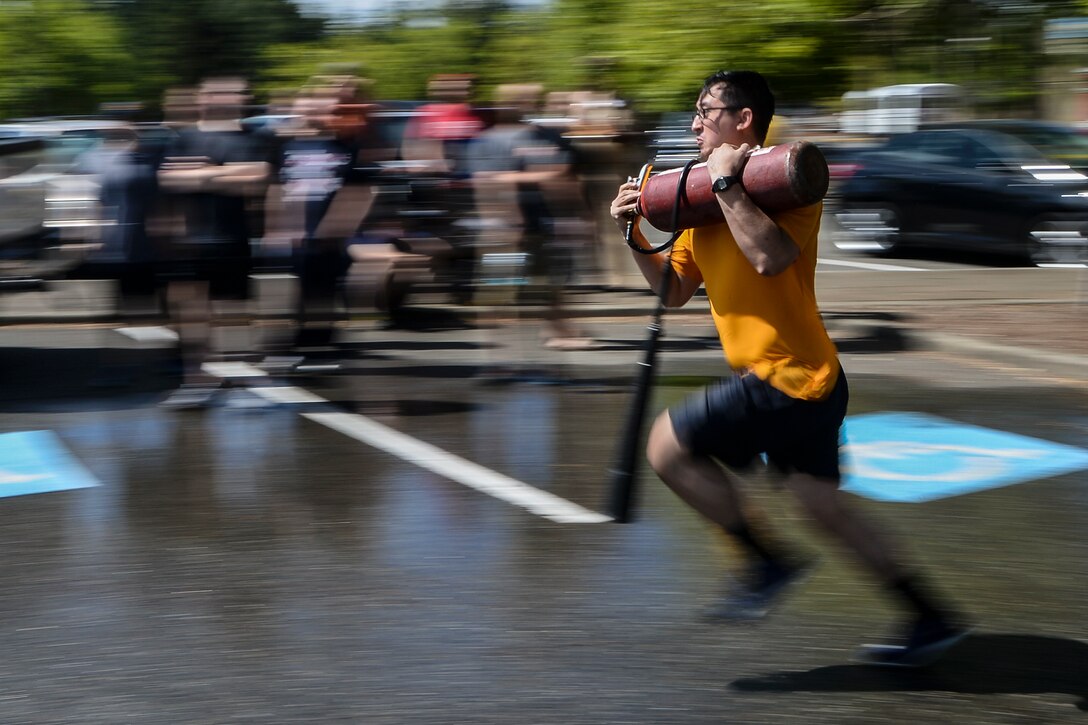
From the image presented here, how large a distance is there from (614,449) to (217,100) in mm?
3310

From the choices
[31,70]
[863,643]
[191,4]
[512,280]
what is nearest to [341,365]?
[512,280]

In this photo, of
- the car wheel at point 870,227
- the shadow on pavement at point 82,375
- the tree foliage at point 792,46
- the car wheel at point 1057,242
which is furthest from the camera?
the car wheel at point 870,227

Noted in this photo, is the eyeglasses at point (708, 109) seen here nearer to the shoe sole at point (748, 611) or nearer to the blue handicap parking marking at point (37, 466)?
the shoe sole at point (748, 611)

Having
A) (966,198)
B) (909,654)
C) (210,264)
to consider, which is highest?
(210,264)

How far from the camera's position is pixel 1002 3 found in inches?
526

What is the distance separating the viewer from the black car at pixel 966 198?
16.3 metres

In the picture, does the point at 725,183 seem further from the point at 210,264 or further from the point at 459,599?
the point at 210,264

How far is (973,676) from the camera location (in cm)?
421

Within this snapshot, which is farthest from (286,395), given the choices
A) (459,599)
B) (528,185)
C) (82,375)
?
(459,599)

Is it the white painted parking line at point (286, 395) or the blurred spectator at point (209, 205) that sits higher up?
the blurred spectator at point (209, 205)

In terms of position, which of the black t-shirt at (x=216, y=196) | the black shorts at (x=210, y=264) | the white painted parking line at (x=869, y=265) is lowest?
the white painted parking line at (x=869, y=265)

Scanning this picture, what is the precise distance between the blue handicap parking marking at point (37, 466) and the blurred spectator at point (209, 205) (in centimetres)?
111

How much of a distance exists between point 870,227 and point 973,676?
1471 centimetres

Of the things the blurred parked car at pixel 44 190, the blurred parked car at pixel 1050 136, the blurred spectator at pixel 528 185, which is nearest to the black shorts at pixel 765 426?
the blurred spectator at pixel 528 185
